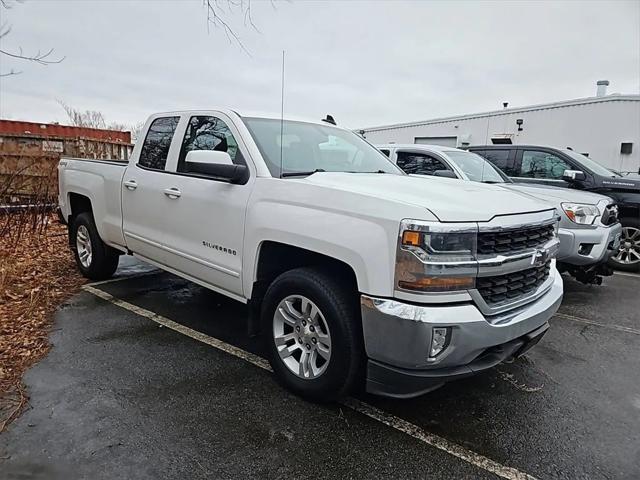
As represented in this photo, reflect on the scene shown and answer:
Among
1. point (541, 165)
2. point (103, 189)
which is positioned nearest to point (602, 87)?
point (541, 165)

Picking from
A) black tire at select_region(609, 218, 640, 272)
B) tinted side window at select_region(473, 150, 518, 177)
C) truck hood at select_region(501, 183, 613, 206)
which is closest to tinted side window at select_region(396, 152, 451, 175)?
truck hood at select_region(501, 183, 613, 206)

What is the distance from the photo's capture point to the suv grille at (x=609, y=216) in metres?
5.50

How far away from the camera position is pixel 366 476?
2.28 m

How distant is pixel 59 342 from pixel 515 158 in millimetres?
7661

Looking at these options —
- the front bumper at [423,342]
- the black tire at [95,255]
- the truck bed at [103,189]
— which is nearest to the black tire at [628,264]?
the front bumper at [423,342]

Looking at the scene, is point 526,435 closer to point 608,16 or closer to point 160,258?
point 160,258

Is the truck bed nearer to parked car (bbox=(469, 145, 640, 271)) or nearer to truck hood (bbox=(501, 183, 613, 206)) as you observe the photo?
truck hood (bbox=(501, 183, 613, 206))

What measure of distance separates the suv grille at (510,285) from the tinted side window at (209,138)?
1977 millimetres

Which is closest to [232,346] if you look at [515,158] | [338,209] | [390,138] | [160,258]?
[160,258]

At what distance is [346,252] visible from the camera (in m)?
2.56

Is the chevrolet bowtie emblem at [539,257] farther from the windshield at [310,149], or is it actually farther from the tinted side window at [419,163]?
the tinted side window at [419,163]

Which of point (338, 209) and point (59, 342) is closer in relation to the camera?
point (338, 209)

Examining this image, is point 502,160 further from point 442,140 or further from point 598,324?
point 442,140

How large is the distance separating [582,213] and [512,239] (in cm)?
343
